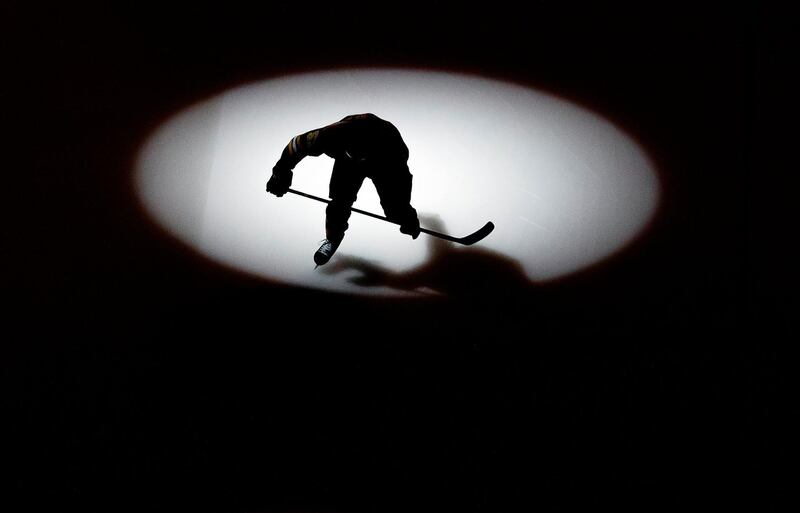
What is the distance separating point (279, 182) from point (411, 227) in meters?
0.44

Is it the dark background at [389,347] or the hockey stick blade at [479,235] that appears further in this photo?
the hockey stick blade at [479,235]

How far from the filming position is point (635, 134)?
106 inches

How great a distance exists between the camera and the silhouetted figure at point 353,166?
2.16m

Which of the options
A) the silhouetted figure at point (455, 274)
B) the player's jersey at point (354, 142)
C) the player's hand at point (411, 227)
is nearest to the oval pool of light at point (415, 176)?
the silhouetted figure at point (455, 274)

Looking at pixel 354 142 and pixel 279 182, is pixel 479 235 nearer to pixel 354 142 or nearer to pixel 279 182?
pixel 354 142

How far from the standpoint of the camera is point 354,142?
7.08 feet

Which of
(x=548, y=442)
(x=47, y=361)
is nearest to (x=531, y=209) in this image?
(x=548, y=442)

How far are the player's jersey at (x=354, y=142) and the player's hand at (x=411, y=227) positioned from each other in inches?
8.4

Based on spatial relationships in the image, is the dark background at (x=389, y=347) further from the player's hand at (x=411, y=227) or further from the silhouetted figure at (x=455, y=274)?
the player's hand at (x=411, y=227)

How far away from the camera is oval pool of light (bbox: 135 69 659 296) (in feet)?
8.08

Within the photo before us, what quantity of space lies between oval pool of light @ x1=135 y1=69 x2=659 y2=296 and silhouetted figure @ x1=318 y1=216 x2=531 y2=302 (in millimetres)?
23

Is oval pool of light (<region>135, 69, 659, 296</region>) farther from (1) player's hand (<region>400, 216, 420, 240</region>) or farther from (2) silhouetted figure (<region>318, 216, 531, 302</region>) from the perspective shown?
(1) player's hand (<region>400, 216, 420, 240</region>)

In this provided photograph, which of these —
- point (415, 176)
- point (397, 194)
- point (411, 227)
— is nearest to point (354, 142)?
point (397, 194)

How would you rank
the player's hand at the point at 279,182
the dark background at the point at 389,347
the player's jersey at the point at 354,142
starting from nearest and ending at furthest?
the dark background at the point at 389,347
the player's jersey at the point at 354,142
the player's hand at the point at 279,182
